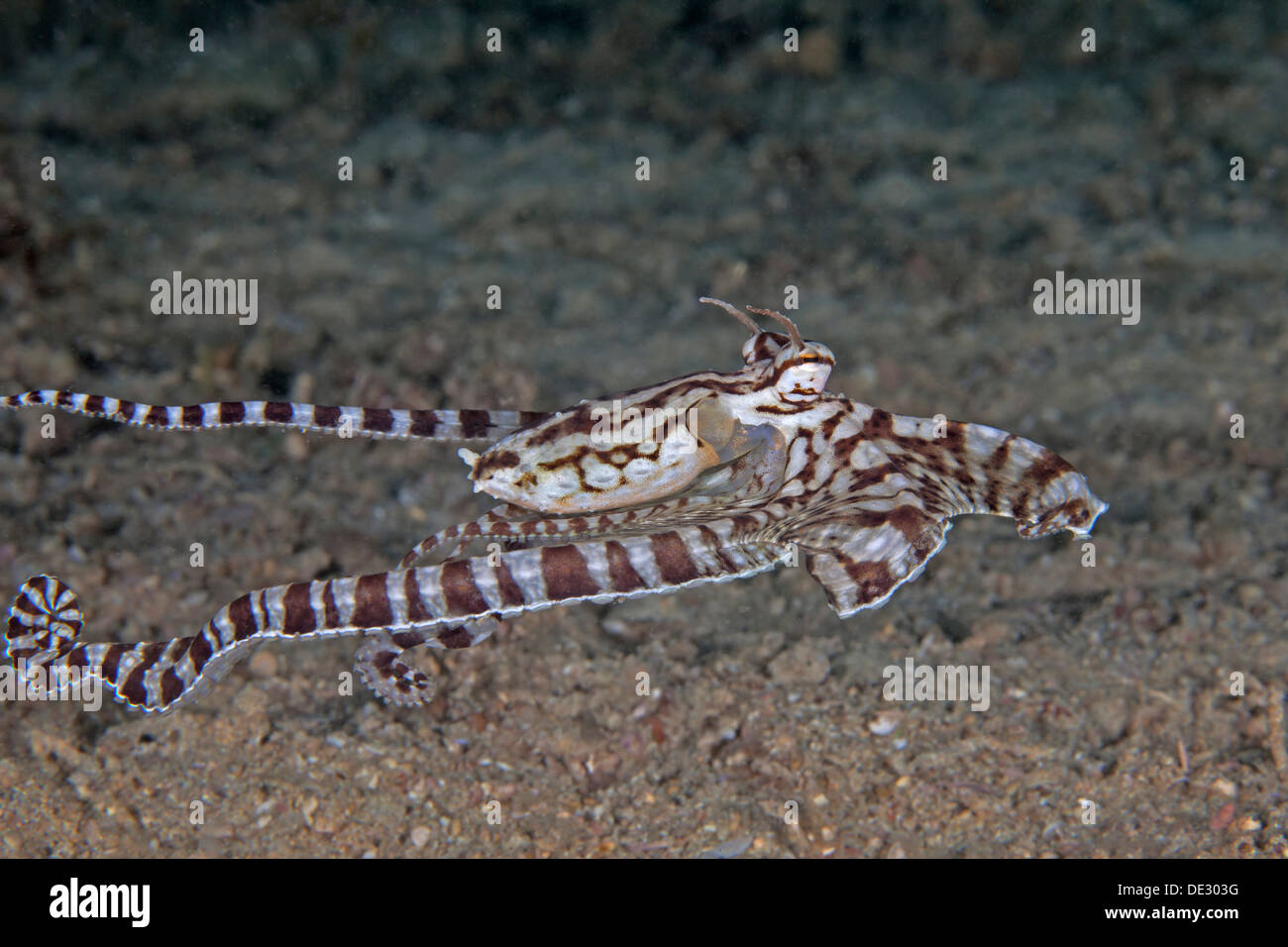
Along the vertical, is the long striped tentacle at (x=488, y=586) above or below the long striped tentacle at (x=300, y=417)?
below

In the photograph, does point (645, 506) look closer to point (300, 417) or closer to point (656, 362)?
point (300, 417)

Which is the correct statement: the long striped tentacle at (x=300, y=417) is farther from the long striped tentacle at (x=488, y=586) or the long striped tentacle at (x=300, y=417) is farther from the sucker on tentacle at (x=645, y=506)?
the long striped tentacle at (x=488, y=586)

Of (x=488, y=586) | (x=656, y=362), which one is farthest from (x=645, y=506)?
(x=656, y=362)

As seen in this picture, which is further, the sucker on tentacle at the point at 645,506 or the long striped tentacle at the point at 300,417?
the long striped tentacle at the point at 300,417

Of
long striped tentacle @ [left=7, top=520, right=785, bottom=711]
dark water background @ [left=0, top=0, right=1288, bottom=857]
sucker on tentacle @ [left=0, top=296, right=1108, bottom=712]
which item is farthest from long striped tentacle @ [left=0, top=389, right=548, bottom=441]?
dark water background @ [left=0, top=0, right=1288, bottom=857]

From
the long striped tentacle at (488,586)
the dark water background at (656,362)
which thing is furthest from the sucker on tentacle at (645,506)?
the dark water background at (656,362)

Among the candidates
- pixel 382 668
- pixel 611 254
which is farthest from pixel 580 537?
pixel 611 254

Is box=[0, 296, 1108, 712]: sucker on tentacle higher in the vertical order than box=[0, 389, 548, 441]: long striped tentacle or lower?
lower

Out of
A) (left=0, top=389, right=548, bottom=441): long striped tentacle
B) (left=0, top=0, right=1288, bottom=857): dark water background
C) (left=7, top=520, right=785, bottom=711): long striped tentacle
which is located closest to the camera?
(left=7, top=520, right=785, bottom=711): long striped tentacle

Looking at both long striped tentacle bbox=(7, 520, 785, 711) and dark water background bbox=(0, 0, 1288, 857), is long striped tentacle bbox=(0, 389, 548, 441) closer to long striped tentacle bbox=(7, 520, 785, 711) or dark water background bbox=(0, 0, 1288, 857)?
long striped tentacle bbox=(7, 520, 785, 711)
